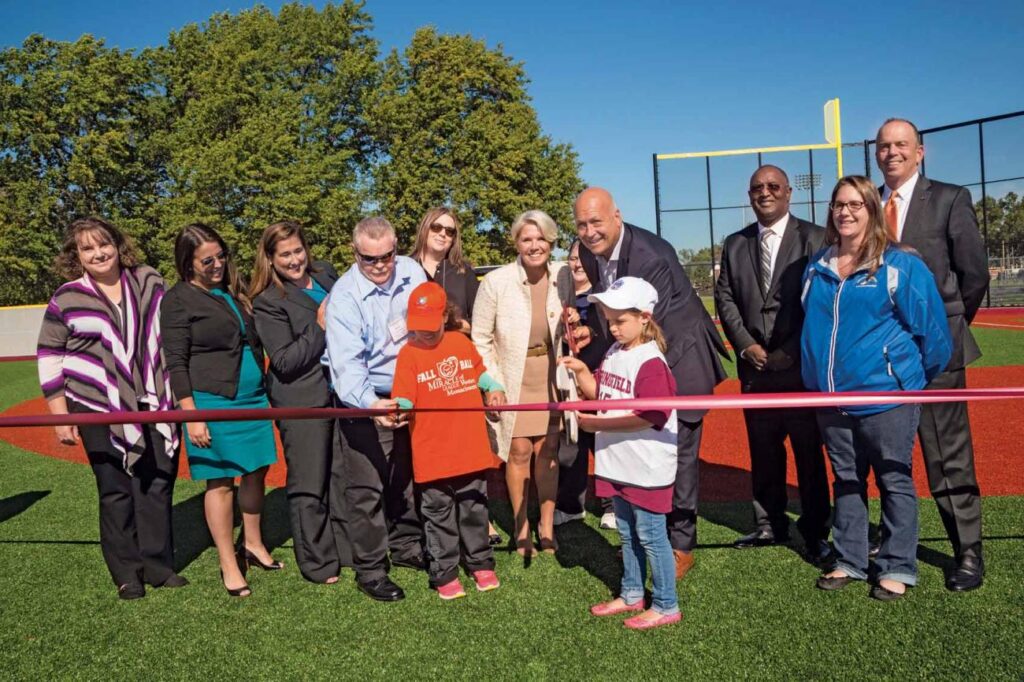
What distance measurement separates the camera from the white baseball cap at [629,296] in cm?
358

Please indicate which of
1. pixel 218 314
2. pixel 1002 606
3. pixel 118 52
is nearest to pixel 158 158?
pixel 118 52

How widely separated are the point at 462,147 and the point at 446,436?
111ft

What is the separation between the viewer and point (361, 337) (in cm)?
425

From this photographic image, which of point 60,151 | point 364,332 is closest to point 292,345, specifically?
point 364,332

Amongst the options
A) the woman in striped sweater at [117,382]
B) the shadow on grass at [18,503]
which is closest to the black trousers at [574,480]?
the woman in striped sweater at [117,382]

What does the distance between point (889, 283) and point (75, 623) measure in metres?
4.58

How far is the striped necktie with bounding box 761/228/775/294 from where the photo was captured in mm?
4691

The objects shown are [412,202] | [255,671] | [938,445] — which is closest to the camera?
[255,671]

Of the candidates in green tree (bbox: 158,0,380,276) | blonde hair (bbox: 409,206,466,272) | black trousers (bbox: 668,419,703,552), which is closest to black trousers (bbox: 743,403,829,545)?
black trousers (bbox: 668,419,703,552)

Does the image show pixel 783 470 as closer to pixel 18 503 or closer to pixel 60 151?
pixel 18 503

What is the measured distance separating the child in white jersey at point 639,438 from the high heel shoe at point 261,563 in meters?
2.37

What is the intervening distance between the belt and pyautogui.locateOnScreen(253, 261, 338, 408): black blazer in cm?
121

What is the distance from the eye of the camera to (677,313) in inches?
167

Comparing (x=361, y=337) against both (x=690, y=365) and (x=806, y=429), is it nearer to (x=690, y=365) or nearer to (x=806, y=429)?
(x=690, y=365)
